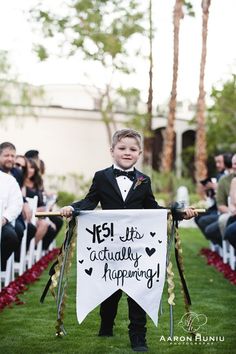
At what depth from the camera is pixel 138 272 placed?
6.54m

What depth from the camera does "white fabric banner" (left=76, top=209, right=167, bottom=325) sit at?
21.4 feet

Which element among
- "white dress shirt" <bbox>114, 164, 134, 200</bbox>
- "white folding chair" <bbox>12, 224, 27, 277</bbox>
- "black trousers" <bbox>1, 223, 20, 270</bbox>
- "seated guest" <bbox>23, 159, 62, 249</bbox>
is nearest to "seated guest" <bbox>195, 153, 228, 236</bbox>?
"seated guest" <bbox>23, 159, 62, 249</bbox>

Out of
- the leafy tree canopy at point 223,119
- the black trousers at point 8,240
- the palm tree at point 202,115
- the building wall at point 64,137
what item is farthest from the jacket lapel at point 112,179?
the leafy tree canopy at point 223,119

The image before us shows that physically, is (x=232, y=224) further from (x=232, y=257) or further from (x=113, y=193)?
(x=113, y=193)

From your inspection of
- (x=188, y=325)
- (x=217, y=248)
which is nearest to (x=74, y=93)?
(x=217, y=248)

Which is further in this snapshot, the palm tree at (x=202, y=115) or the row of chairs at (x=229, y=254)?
the palm tree at (x=202, y=115)

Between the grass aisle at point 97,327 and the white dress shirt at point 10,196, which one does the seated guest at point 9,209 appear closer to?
the white dress shirt at point 10,196

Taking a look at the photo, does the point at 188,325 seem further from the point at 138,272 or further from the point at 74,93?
the point at 74,93

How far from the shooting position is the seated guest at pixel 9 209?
8992 mm

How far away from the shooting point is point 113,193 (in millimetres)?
6719

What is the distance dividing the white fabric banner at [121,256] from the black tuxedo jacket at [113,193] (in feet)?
0.69

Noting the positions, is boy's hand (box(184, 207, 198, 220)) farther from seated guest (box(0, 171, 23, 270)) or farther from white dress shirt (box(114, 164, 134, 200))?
seated guest (box(0, 171, 23, 270))

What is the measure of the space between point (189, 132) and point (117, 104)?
19.2 ft

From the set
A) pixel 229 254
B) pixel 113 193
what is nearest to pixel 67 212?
pixel 113 193
